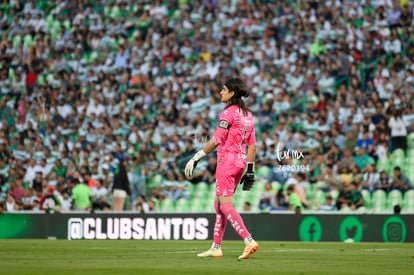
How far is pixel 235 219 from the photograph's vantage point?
46.9 ft

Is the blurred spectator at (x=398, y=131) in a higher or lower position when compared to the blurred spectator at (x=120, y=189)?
higher

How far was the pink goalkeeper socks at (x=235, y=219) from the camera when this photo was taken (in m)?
14.2

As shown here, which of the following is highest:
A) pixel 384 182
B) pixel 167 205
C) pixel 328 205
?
pixel 384 182

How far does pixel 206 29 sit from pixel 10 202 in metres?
10.2

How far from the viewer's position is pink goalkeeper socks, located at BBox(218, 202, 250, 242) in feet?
46.5

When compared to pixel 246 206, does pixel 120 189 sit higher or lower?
higher

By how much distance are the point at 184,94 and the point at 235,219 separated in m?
18.7

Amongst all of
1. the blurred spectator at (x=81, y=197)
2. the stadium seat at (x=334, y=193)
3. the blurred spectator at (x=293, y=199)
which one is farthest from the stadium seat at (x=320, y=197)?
the blurred spectator at (x=81, y=197)

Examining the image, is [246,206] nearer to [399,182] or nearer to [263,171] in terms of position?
[263,171]

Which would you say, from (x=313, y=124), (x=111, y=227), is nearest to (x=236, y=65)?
(x=313, y=124)

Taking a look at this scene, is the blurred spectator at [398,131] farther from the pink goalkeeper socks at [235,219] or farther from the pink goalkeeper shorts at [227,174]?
the pink goalkeeper socks at [235,219]

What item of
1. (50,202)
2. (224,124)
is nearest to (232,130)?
(224,124)

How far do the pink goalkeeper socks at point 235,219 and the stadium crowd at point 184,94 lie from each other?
11.2 metres

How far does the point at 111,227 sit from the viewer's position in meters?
25.5
